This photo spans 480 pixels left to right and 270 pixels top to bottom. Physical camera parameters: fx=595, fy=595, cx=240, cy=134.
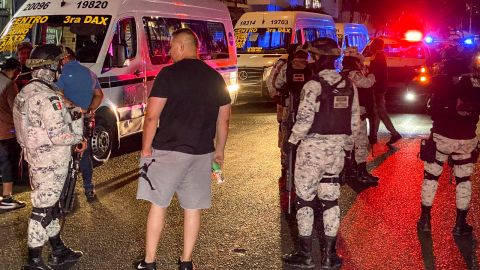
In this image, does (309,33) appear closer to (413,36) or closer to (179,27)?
(413,36)

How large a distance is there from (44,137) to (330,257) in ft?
7.81

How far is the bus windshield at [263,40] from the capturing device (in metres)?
16.3

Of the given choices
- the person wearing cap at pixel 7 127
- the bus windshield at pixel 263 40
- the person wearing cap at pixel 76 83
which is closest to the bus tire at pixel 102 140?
the person wearing cap at pixel 7 127

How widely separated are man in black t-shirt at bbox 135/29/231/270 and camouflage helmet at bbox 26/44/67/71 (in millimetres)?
942

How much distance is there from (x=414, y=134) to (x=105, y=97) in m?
6.03

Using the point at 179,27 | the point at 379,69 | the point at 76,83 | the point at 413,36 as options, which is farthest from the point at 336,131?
the point at 413,36

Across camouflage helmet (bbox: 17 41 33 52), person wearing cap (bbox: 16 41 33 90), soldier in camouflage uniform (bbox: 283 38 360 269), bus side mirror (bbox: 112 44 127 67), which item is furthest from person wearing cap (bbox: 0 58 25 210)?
soldier in camouflage uniform (bbox: 283 38 360 269)

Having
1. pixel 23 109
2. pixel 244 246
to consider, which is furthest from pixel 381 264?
pixel 23 109

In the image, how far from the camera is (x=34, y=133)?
4293mm

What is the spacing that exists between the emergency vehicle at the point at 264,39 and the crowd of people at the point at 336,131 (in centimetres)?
895

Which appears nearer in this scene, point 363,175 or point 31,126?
point 31,126

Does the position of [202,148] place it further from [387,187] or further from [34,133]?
[387,187]

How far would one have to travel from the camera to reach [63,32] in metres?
9.31

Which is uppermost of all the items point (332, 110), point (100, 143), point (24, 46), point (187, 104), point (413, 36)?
point (413, 36)
